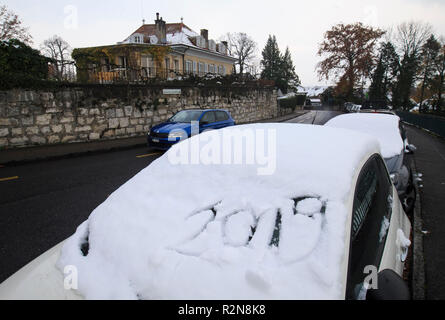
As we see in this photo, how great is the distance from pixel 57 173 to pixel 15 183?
99 cm

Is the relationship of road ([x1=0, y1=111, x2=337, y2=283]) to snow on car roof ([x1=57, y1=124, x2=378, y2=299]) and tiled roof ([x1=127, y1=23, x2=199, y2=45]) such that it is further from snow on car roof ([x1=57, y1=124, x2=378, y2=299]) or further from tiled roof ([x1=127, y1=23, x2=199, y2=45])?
tiled roof ([x1=127, y1=23, x2=199, y2=45])

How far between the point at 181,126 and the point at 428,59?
47.2 metres

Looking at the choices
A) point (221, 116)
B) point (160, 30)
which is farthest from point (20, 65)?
point (160, 30)

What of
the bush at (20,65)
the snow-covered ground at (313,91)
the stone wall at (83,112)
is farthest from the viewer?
the snow-covered ground at (313,91)

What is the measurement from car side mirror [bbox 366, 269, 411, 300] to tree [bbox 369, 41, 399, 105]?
2244 inches

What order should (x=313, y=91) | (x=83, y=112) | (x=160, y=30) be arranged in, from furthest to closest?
(x=313, y=91)
(x=160, y=30)
(x=83, y=112)

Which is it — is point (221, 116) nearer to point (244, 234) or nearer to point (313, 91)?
point (244, 234)

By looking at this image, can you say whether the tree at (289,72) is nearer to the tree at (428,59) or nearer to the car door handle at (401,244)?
the tree at (428,59)

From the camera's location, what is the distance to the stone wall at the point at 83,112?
9.71m

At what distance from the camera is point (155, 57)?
24.1m

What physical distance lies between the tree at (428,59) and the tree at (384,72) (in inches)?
299

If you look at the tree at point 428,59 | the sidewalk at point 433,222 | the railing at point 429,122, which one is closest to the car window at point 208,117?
the sidewalk at point 433,222

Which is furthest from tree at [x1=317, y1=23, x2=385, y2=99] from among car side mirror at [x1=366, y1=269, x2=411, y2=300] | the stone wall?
car side mirror at [x1=366, y1=269, x2=411, y2=300]

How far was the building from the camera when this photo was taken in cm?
1310
